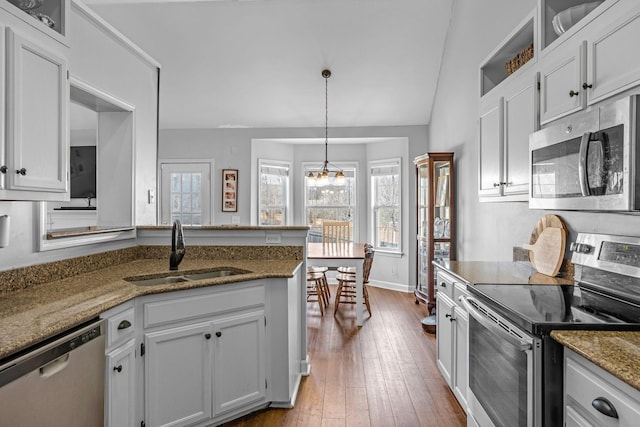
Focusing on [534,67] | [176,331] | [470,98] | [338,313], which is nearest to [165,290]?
[176,331]

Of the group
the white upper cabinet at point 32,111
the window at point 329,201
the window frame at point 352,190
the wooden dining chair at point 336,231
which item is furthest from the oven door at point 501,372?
the window at point 329,201

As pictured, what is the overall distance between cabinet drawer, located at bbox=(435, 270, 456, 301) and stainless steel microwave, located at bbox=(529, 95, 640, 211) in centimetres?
78

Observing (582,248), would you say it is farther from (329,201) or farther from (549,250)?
(329,201)

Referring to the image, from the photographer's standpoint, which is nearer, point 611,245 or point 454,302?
point 611,245

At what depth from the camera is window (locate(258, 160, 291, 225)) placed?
20.5 feet

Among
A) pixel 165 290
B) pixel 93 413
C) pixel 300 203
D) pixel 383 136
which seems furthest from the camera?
pixel 300 203

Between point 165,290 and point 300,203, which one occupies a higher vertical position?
point 300,203

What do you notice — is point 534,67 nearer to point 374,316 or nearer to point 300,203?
point 374,316

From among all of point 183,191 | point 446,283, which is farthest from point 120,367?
point 183,191

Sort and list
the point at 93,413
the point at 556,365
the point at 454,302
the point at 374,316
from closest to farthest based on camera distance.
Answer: the point at 556,365 → the point at 93,413 → the point at 454,302 → the point at 374,316

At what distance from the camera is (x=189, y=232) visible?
2.97 metres

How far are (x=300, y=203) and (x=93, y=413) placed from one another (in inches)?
206

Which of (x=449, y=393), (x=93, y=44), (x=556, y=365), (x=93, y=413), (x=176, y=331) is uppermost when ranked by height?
(x=93, y=44)

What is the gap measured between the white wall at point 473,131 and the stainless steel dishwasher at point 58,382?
2387mm
